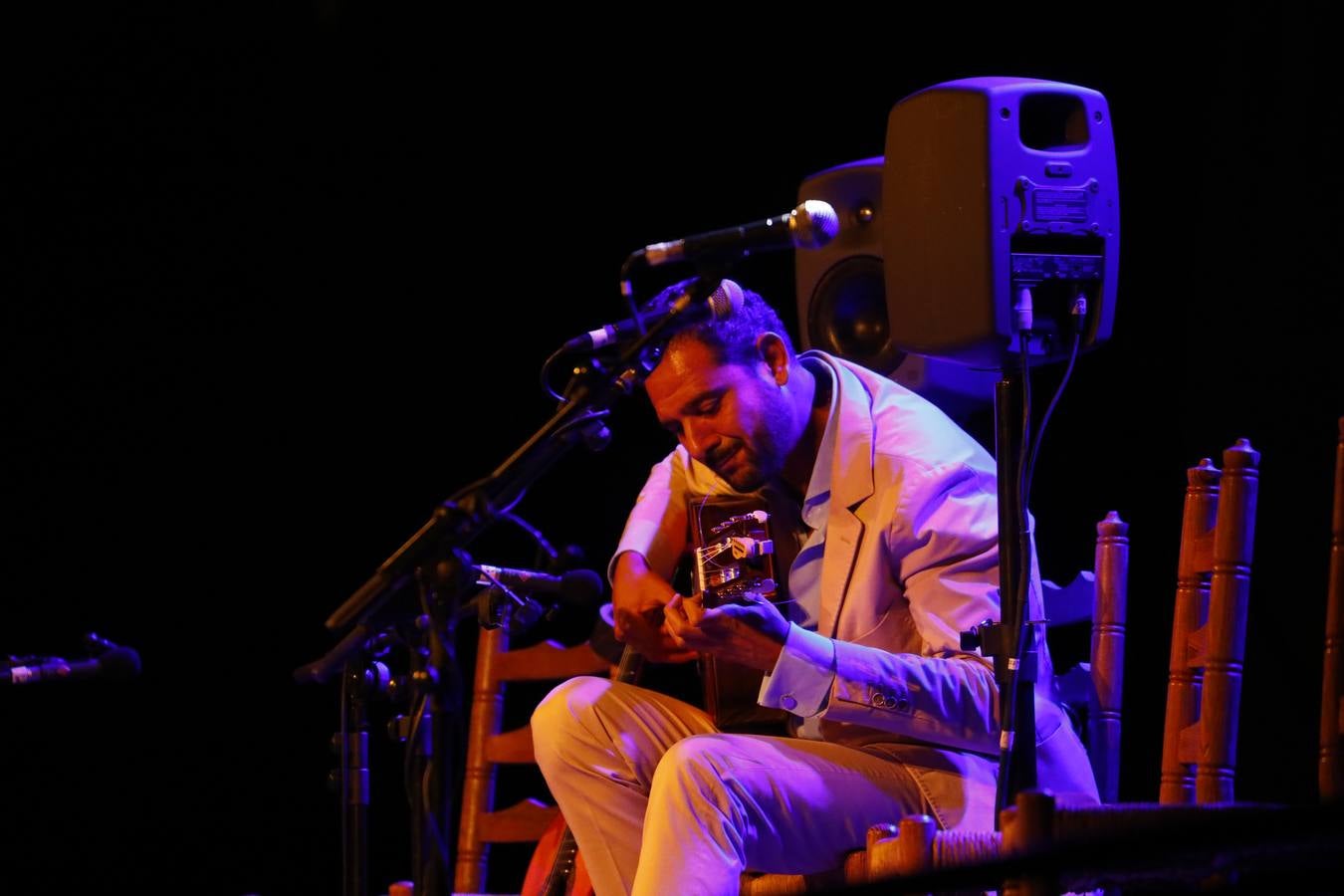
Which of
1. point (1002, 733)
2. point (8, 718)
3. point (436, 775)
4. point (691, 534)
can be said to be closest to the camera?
point (436, 775)

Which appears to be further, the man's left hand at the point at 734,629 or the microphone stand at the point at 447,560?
the man's left hand at the point at 734,629

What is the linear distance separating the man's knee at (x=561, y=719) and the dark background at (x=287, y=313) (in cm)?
153

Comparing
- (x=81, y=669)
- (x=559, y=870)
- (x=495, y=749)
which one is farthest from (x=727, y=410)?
(x=81, y=669)

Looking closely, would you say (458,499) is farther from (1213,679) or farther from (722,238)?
(1213,679)

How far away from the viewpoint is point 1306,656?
317 centimetres

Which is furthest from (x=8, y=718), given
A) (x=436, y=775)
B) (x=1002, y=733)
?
(x=1002, y=733)

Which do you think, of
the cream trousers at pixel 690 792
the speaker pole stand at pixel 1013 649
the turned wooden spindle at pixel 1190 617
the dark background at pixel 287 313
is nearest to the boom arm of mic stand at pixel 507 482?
the cream trousers at pixel 690 792

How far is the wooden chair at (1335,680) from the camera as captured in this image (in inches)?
79.4

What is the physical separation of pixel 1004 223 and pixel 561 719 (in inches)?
44.3

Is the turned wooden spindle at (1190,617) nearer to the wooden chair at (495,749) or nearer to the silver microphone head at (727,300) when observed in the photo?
the silver microphone head at (727,300)

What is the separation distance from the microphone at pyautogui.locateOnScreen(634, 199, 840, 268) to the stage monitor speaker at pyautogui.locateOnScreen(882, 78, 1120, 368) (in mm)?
540

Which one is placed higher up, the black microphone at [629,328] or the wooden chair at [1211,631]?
the black microphone at [629,328]

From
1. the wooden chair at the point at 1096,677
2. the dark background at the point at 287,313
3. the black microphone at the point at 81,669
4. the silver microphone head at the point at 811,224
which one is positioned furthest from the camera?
the dark background at the point at 287,313

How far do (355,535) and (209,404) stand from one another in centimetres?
54
